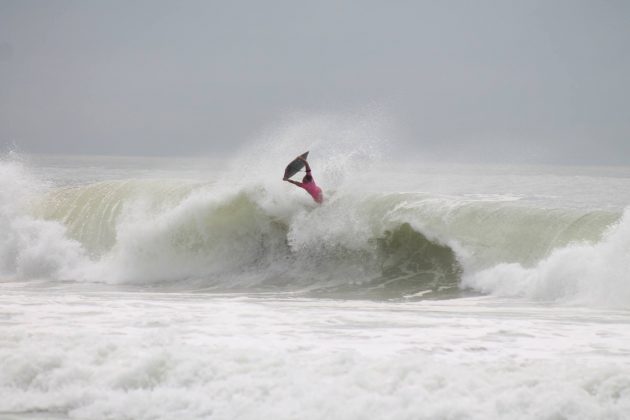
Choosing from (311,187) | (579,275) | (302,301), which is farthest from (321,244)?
(579,275)

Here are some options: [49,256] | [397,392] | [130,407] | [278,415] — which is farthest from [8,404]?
[49,256]

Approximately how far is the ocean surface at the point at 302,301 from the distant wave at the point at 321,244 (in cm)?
4

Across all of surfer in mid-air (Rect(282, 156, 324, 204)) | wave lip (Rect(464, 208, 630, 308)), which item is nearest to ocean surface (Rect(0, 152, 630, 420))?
wave lip (Rect(464, 208, 630, 308))

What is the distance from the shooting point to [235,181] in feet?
59.2

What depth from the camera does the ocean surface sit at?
652 centimetres

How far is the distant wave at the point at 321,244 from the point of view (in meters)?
12.6

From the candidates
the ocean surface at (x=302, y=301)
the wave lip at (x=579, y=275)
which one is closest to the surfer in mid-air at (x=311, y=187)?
the ocean surface at (x=302, y=301)

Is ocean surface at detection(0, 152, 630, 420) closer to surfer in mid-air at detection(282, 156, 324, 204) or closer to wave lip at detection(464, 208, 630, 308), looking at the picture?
wave lip at detection(464, 208, 630, 308)

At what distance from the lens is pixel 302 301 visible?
12125mm

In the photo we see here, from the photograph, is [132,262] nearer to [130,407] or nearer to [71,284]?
[71,284]

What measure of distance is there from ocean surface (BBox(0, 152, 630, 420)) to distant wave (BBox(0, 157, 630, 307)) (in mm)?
40

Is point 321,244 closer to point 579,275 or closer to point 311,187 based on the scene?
point 311,187

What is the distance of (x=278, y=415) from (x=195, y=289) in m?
8.43

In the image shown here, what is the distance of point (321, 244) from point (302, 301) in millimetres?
3548
